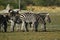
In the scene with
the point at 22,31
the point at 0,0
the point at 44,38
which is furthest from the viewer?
the point at 0,0

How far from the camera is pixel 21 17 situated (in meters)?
21.6

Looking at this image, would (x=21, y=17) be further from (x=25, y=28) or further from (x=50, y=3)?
(x=50, y=3)

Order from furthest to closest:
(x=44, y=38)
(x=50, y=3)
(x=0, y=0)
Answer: (x=50, y=3)
(x=0, y=0)
(x=44, y=38)

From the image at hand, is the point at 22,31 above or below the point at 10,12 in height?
below

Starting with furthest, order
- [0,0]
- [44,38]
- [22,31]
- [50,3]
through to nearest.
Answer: [50,3]
[0,0]
[22,31]
[44,38]

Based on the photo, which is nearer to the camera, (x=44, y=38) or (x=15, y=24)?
(x=44, y=38)

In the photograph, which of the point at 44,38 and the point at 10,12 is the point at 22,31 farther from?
the point at 44,38

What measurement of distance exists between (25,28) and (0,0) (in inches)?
1714

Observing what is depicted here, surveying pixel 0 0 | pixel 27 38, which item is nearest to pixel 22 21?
pixel 27 38

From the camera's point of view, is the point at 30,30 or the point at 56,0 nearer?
the point at 30,30

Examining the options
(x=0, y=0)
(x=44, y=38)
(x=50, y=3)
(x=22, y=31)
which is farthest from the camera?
(x=50, y=3)

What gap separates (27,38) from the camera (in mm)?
17234

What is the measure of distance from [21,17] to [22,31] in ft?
3.69

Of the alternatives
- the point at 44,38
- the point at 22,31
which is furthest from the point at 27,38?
the point at 22,31
